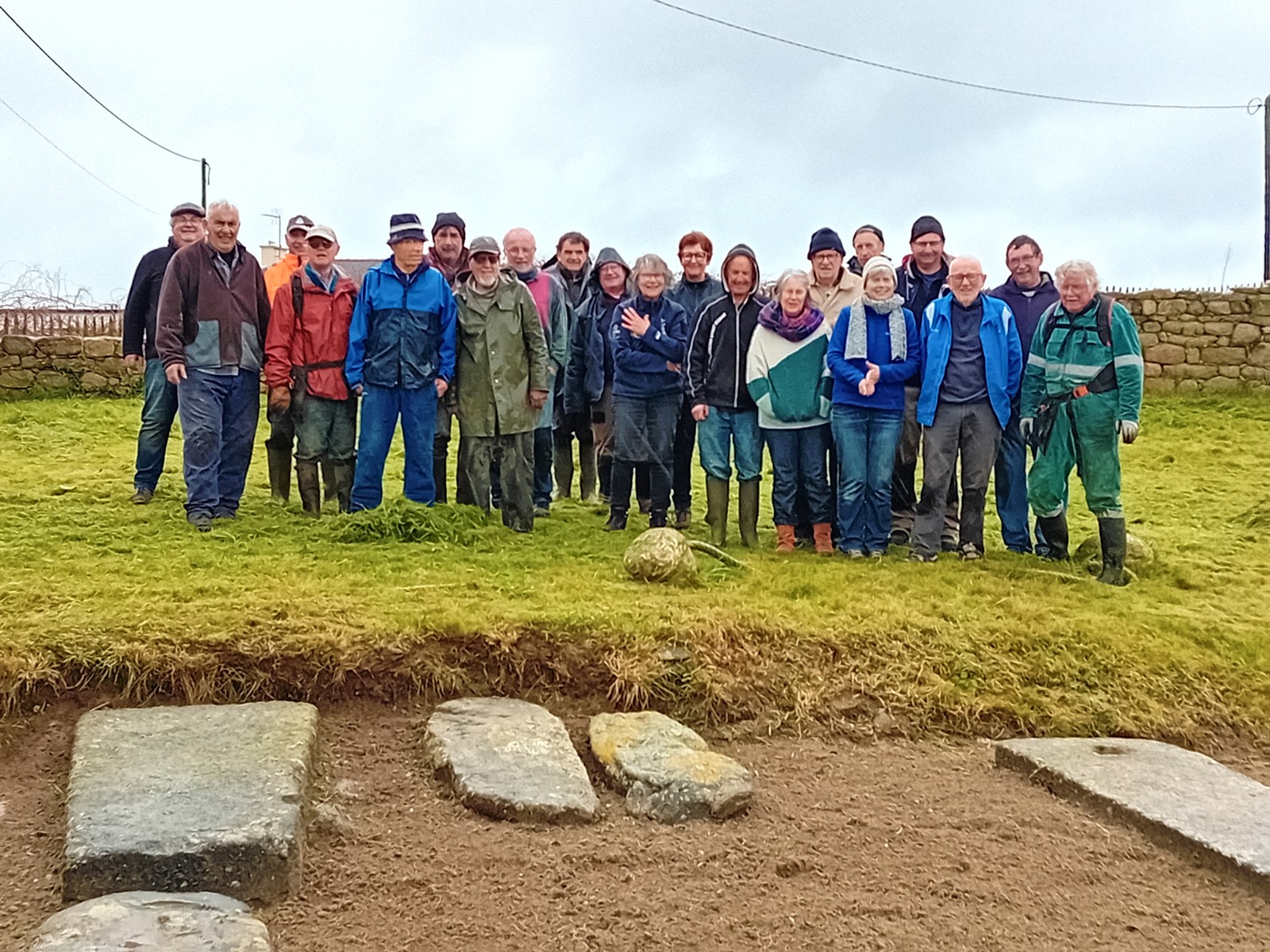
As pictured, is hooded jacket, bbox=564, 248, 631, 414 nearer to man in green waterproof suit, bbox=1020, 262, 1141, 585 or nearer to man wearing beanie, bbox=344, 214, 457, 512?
man wearing beanie, bbox=344, 214, 457, 512

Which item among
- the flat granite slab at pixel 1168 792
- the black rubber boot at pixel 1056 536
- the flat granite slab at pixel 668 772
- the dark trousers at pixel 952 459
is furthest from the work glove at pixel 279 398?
the flat granite slab at pixel 1168 792

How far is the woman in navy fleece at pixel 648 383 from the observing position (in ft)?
22.1

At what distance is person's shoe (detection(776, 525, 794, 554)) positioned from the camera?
647cm

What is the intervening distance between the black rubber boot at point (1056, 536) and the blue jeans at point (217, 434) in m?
4.54

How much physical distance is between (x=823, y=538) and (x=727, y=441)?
0.77 m

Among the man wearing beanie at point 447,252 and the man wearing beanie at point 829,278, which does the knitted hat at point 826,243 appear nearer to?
the man wearing beanie at point 829,278

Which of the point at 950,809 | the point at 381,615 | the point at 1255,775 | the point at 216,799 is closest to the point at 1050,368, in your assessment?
the point at 1255,775

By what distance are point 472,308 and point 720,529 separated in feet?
6.26

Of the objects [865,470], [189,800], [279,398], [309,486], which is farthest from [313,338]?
[189,800]

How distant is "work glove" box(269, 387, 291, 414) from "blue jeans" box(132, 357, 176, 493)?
0.75 metres

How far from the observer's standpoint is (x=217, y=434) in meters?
6.64

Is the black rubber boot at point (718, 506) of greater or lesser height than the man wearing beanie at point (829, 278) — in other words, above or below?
below

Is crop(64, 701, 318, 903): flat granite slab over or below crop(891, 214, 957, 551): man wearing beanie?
below

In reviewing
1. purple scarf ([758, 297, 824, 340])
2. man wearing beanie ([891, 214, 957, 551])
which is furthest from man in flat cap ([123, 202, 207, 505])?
man wearing beanie ([891, 214, 957, 551])
